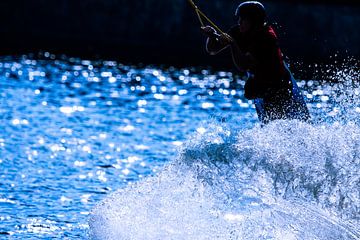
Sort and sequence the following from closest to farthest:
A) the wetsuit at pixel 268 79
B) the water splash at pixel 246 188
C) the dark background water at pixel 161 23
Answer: the water splash at pixel 246 188, the wetsuit at pixel 268 79, the dark background water at pixel 161 23

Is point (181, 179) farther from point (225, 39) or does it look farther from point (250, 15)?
point (250, 15)

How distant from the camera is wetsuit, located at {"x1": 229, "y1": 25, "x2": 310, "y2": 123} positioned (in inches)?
448

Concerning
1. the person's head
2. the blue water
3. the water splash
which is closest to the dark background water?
the blue water

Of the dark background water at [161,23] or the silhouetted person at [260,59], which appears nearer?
the silhouetted person at [260,59]

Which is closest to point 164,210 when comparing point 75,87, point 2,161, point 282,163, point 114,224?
point 114,224

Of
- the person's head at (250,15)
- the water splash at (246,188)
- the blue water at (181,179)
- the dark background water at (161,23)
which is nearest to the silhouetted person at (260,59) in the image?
the person's head at (250,15)

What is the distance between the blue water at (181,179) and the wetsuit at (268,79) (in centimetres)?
39

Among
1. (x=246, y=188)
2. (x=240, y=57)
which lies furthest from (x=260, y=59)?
(x=246, y=188)

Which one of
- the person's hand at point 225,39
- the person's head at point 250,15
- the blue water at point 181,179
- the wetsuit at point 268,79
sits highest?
the person's head at point 250,15

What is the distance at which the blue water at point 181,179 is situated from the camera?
1027cm

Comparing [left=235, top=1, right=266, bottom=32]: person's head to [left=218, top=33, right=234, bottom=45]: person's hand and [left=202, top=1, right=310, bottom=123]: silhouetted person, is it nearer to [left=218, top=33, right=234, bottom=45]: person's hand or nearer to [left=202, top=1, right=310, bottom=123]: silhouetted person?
[left=202, top=1, right=310, bottom=123]: silhouetted person

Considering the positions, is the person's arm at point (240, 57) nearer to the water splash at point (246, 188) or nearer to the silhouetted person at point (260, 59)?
the silhouetted person at point (260, 59)

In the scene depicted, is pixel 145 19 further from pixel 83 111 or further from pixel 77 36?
pixel 83 111

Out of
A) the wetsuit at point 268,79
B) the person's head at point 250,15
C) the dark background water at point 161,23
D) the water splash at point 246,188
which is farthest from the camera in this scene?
the dark background water at point 161,23
